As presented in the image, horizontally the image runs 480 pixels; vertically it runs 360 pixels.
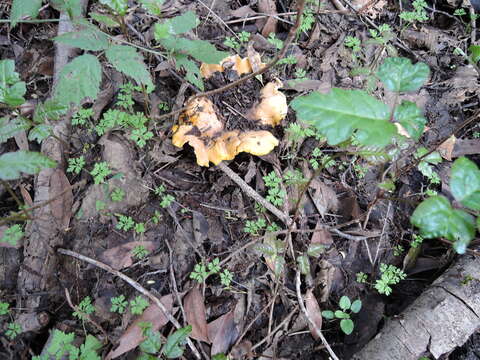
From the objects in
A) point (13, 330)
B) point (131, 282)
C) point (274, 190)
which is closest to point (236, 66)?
point (274, 190)

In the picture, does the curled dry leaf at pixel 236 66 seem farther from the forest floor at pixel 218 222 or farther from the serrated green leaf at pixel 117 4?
the serrated green leaf at pixel 117 4

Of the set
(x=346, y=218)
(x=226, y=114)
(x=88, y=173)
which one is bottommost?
(x=346, y=218)

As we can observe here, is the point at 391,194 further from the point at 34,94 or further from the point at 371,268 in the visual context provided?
the point at 34,94

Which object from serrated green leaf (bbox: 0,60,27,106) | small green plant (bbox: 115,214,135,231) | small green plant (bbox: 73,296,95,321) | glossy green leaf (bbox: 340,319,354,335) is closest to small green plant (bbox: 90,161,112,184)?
small green plant (bbox: 115,214,135,231)

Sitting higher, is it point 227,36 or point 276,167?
point 227,36

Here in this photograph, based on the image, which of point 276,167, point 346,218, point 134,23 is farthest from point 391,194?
point 134,23

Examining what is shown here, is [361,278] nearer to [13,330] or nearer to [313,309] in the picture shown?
[313,309]

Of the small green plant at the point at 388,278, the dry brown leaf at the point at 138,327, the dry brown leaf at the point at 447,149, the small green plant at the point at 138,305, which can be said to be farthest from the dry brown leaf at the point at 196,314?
the dry brown leaf at the point at 447,149
